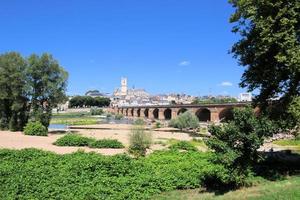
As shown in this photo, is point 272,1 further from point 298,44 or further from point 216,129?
point 216,129

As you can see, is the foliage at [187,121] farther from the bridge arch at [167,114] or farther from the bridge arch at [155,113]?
the bridge arch at [155,113]

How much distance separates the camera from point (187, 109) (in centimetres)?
10944

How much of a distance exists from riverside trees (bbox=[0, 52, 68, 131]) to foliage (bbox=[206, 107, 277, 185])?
43588mm

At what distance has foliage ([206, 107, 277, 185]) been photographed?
58.2ft

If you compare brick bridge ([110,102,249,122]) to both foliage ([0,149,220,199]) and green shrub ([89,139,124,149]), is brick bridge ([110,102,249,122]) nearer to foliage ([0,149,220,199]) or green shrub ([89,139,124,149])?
green shrub ([89,139,124,149])

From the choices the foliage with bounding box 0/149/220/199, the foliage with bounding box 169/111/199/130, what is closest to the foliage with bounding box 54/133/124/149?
the foliage with bounding box 0/149/220/199

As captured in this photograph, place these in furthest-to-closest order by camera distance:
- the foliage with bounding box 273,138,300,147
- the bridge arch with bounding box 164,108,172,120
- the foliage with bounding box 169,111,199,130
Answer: the bridge arch with bounding box 164,108,172,120
the foliage with bounding box 169,111,199,130
the foliage with bounding box 273,138,300,147

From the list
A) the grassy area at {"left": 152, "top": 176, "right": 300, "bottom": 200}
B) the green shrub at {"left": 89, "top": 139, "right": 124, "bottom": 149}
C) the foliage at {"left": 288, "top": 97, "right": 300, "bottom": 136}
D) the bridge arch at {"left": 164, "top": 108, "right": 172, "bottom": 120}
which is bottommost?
the grassy area at {"left": 152, "top": 176, "right": 300, "bottom": 200}

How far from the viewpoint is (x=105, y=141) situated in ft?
138

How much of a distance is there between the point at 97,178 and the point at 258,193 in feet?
22.8

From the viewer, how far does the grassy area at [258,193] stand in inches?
633

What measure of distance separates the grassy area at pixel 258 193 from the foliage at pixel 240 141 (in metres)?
0.95

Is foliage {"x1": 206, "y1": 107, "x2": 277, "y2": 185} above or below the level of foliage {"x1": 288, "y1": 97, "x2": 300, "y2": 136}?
below

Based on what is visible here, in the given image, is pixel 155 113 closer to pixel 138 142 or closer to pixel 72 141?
pixel 72 141
